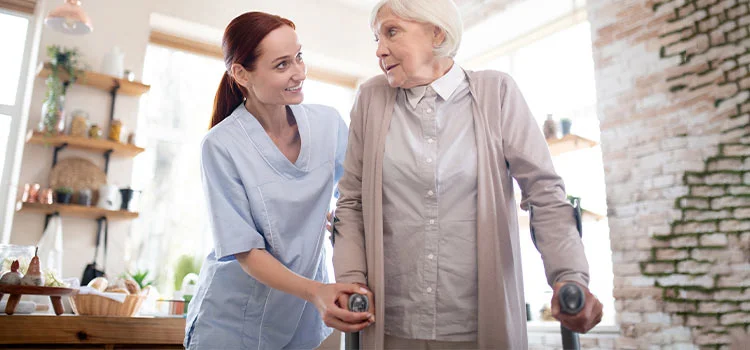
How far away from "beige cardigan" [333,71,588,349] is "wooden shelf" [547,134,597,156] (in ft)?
8.68

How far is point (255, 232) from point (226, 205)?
0.35 ft

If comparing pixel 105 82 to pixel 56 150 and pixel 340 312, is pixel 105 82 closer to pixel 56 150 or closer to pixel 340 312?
pixel 56 150

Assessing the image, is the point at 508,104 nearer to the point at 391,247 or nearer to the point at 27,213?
the point at 391,247

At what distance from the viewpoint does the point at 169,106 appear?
4566 mm

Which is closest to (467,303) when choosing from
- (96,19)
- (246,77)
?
(246,77)

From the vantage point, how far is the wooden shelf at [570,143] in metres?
3.75

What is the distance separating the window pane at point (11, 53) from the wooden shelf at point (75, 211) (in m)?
0.94

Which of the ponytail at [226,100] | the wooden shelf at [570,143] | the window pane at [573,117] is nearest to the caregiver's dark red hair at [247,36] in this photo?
the ponytail at [226,100]

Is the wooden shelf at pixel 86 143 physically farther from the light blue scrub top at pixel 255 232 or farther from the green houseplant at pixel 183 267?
the light blue scrub top at pixel 255 232

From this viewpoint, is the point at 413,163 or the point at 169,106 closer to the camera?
the point at 413,163

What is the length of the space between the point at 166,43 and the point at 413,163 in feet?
13.0

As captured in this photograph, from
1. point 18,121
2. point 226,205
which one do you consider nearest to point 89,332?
point 226,205

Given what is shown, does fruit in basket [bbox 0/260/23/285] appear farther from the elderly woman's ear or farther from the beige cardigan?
the elderly woman's ear

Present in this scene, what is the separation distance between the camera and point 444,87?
1.31 m
